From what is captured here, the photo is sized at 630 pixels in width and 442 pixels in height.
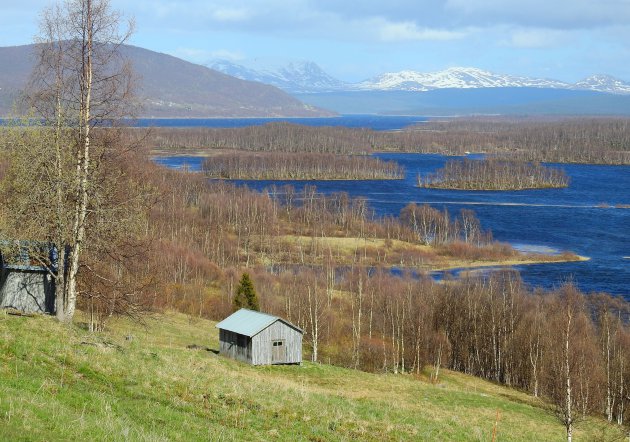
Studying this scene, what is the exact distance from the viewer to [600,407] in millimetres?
52812

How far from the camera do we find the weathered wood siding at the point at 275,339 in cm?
4253

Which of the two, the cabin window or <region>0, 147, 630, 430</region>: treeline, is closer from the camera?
the cabin window

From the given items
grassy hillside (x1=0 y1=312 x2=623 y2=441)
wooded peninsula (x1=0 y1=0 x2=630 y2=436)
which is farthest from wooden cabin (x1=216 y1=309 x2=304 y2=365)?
grassy hillside (x1=0 y1=312 x2=623 y2=441)

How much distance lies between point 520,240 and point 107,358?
341 feet

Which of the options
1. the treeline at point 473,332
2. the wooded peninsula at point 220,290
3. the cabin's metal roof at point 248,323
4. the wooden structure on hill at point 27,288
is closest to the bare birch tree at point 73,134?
the wooded peninsula at point 220,290

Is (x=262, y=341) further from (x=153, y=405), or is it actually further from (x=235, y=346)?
(x=153, y=405)

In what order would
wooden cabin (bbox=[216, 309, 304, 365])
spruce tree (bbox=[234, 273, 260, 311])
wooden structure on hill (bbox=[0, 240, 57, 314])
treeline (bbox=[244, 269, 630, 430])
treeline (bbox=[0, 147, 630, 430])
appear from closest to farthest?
1. wooden structure on hill (bbox=[0, 240, 57, 314])
2. wooden cabin (bbox=[216, 309, 304, 365])
3. treeline (bbox=[0, 147, 630, 430])
4. treeline (bbox=[244, 269, 630, 430])
5. spruce tree (bbox=[234, 273, 260, 311])

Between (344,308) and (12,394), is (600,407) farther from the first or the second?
(12,394)

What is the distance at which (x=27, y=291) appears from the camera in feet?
94.4

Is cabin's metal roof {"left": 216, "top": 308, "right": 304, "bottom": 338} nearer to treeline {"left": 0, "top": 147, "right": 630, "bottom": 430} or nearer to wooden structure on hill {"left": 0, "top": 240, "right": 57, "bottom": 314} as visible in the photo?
treeline {"left": 0, "top": 147, "right": 630, "bottom": 430}

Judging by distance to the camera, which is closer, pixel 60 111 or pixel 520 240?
pixel 60 111

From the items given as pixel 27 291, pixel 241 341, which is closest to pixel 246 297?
pixel 241 341

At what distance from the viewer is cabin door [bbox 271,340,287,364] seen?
43.0 m

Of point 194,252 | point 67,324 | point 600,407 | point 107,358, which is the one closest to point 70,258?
point 67,324
